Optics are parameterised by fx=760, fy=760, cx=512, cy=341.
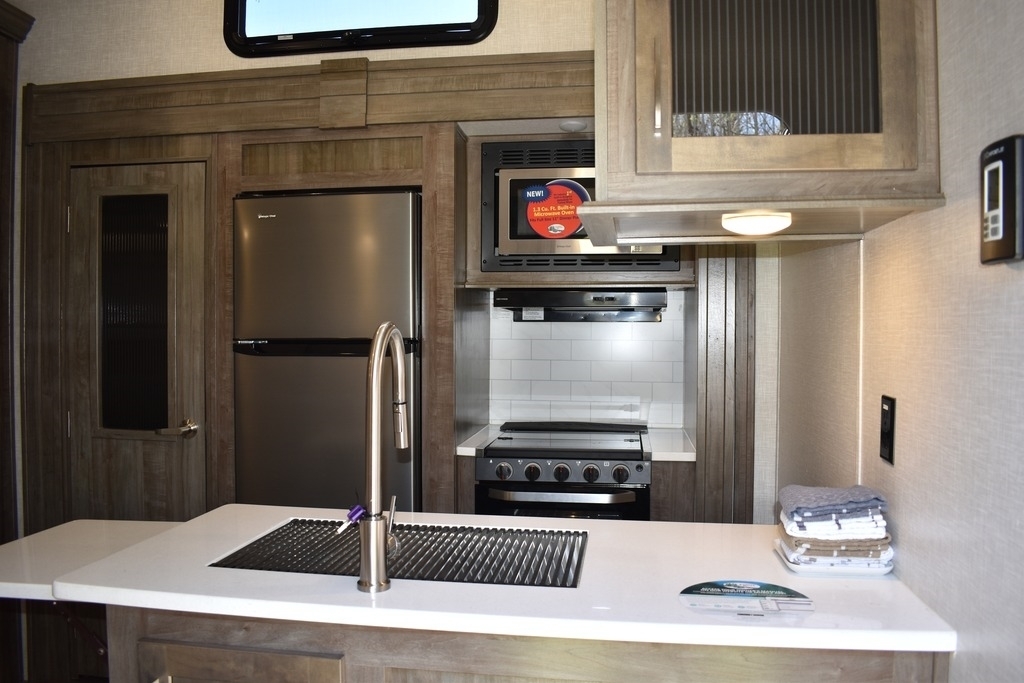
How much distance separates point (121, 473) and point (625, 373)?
223cm

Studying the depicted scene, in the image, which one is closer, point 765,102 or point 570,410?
point 765,102

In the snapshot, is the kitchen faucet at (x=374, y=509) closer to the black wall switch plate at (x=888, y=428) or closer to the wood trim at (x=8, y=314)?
the black wall switch plate at (x=888, y=428)

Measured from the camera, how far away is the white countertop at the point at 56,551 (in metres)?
1.73

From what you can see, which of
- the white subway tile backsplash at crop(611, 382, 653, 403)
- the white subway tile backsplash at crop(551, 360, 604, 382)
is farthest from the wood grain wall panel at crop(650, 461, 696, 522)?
the white subway tile backsplash at crop(551, 360, 604, 382)

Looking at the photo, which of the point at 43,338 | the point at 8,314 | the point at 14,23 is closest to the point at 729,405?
the point at 43,338

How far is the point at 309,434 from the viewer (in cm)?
292

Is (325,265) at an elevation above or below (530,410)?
above

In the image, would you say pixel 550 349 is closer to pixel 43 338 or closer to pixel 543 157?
pixel 543 157

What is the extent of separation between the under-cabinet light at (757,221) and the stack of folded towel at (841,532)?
1.91ft

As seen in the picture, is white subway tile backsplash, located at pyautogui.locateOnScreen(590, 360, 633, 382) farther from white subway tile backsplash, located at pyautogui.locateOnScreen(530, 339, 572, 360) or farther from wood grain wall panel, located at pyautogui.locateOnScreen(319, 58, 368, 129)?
wood grain wall panel, located at pyautogui.locateOnScreen(319, 58, 368, 129)

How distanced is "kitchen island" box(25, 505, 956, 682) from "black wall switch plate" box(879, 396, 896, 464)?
0.26 meters

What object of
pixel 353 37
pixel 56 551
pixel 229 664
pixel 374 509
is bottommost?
pixel 229 664

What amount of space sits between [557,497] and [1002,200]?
6.92 ft

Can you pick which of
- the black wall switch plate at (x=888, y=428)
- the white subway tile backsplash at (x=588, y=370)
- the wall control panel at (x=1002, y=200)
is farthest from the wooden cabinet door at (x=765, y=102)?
the white subway tile backsplash at (x=588, y=370)
